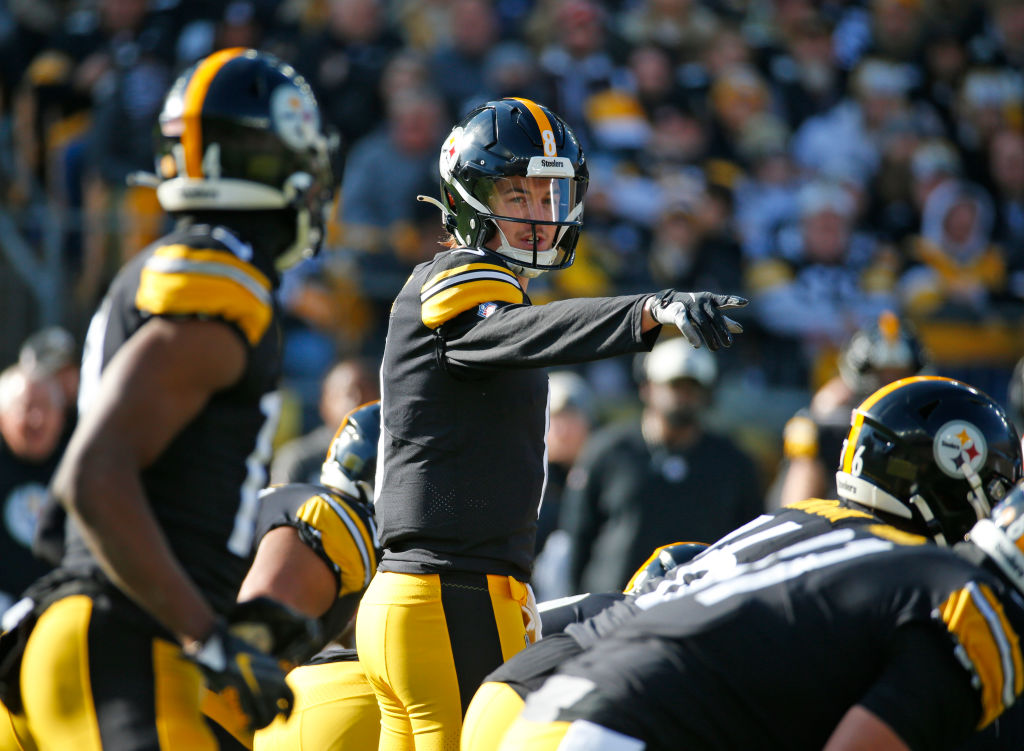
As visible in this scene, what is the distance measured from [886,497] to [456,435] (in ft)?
3.53

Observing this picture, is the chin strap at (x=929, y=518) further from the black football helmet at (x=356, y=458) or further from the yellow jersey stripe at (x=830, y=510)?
the black football helmet at (x=356, y=458)

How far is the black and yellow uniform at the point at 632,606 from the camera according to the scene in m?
2.88

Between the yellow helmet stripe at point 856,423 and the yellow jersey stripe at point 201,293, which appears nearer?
the yellow jersey stripe at point 201,293

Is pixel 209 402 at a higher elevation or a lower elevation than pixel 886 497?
higher

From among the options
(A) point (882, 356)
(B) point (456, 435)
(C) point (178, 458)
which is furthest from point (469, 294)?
(A) point (882, 356)

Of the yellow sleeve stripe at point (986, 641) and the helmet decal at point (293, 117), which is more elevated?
the helmet decal at point (293, 117)

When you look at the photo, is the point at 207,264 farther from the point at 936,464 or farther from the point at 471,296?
the point at 936,464

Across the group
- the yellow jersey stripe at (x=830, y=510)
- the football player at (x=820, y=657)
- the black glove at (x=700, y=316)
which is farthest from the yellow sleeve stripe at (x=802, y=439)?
the black glove at (x=700, y=316)

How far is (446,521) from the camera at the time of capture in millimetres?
3396

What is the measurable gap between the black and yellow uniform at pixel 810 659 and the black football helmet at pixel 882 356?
3.64 metres

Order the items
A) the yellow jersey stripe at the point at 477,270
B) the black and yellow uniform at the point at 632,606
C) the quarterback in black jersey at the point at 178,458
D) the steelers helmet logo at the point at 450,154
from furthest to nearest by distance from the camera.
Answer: the steelers helmet logo at the point at 450,154 → the yellow jersey stripe at the point at 477,270 → the black and yellow uniform at the point at 632,606 → the quarterback in black jersey at the point at 178,458

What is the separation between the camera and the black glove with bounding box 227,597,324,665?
2.51m

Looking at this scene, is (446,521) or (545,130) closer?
(446,521)

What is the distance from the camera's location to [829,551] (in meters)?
2.73
